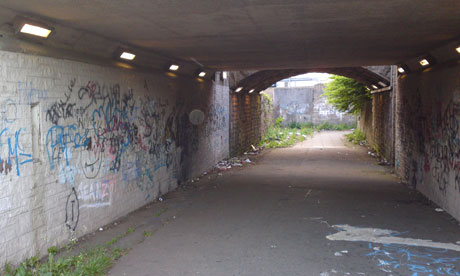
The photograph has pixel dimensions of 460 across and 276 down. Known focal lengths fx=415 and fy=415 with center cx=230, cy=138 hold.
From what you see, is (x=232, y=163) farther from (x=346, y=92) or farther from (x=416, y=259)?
(x=416, y=259)

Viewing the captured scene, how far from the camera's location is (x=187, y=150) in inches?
479

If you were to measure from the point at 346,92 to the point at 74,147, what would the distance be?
19.5 meters

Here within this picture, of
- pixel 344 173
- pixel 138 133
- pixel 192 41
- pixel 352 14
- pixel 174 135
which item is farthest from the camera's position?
pixel 344 173

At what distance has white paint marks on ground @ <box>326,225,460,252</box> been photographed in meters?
6.55

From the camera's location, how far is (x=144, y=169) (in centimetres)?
927

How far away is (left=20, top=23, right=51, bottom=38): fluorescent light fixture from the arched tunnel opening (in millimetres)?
20

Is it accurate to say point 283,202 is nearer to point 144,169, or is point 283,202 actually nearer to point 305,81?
point 144,169

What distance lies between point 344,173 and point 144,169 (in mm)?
7430

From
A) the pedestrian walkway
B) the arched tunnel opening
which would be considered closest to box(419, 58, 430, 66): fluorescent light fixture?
the arched tunnel opening

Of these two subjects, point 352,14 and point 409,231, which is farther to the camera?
point 409,231

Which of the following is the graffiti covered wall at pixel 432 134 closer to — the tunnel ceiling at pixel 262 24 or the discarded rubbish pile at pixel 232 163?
the tunnel ceiling at pixel 262 24

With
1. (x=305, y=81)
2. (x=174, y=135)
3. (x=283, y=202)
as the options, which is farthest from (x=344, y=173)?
(x=305, y=81)

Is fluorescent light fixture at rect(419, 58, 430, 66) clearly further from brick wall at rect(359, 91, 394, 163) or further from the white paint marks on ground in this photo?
brick wall at rect(359, 91, 394, 163)

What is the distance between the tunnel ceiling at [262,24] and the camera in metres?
5.29
